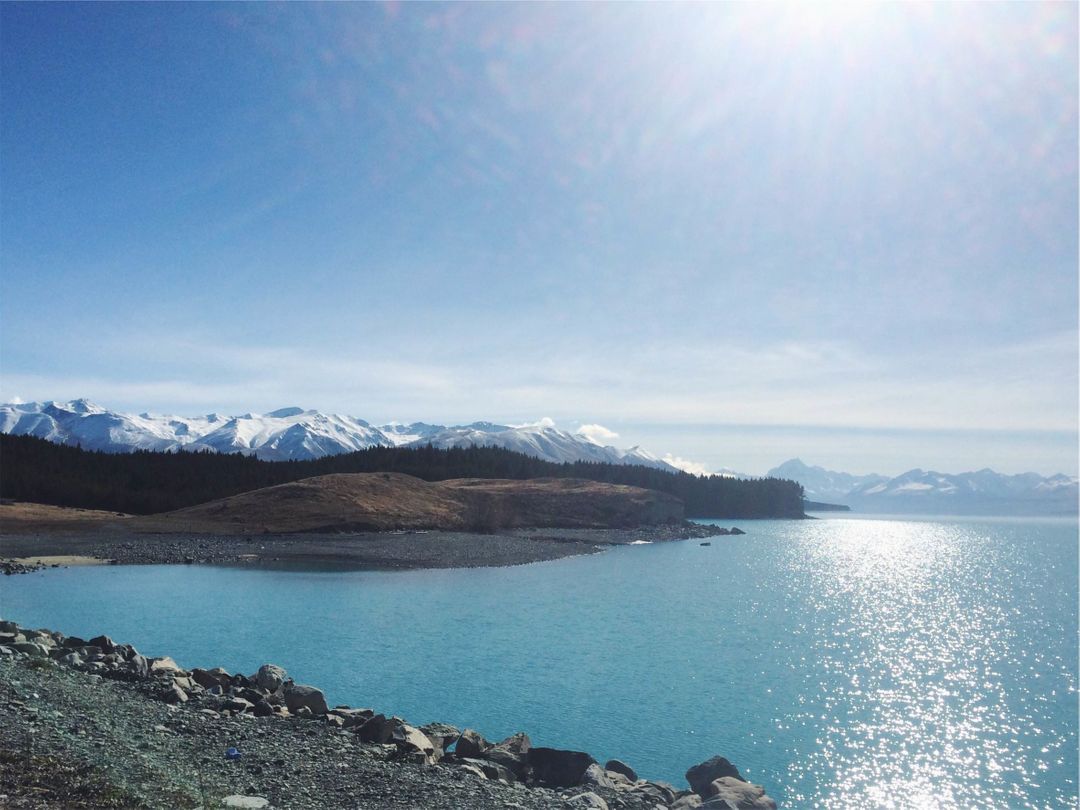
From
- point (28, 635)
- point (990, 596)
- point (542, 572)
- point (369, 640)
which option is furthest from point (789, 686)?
point (990, 596)

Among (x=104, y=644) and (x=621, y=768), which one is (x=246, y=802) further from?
(x=104, y=644)

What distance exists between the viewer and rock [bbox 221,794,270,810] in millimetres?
14020

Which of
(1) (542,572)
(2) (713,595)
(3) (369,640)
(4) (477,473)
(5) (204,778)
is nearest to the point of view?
(5) (204,778)

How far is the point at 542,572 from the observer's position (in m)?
72.8

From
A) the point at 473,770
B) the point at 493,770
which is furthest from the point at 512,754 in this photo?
the point at 473,770

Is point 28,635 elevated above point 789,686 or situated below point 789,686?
above

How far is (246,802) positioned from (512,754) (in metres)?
8.76

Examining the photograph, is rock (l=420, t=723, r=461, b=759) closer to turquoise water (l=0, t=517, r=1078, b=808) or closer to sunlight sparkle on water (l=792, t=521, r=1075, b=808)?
turquoise water (l=0, t=517, r=1078, b=808)

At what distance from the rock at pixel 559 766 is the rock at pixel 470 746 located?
1552 mm

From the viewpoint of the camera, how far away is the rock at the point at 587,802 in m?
17.1

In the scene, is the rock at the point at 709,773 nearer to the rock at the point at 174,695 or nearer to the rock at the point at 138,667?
the rock at the point at 174,695

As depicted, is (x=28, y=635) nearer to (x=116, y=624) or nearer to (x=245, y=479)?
(x=116, y=624)

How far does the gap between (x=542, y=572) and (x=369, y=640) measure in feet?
118

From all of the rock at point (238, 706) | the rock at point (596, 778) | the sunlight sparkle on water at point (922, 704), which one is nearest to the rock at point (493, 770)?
the rock at point (596, 778)
